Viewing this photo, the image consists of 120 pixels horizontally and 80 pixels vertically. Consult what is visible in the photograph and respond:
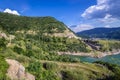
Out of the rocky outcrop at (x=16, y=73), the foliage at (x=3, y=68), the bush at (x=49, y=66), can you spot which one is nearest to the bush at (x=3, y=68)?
the foliage at (x=3, y=68)

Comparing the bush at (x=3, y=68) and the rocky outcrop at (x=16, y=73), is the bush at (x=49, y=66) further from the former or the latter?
the bush at (x=3, y=68)

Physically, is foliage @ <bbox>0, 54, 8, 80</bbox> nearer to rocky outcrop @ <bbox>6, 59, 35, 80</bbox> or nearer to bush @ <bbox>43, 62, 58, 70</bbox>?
rocky outcrop @ <bbox>6, 59, 35, 80</bbox>

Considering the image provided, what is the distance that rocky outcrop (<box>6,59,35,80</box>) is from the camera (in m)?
53.3

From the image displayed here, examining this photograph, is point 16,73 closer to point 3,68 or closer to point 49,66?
point 3,68

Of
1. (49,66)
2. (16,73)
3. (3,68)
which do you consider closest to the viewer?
(3,68)

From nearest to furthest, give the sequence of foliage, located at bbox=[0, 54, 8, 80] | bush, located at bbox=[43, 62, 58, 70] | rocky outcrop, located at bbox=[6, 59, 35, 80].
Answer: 1. foliage, located at bbox=[0, 54, 8, 80]
2. rocky outcrop, located at bbox=[6, 59, 35, 80]
3. bush, located at bbox=[43, 62, 58, 70]

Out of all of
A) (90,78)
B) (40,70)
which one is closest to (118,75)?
(90,78)

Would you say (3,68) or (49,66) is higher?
(3,68)

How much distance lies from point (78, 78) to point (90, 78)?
196 inches

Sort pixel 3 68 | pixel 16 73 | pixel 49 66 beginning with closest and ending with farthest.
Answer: pixel 3 68 → pixel 16 73 → pixel 49 66

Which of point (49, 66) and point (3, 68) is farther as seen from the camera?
point (49, 66)

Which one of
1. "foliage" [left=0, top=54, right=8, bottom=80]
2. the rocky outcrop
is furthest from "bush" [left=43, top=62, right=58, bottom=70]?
"foliage" [left=0, top=54, right=8, bottom=80]

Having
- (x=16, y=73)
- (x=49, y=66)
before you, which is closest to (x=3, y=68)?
(x=16, y=73)

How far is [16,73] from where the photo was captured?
179 ft
